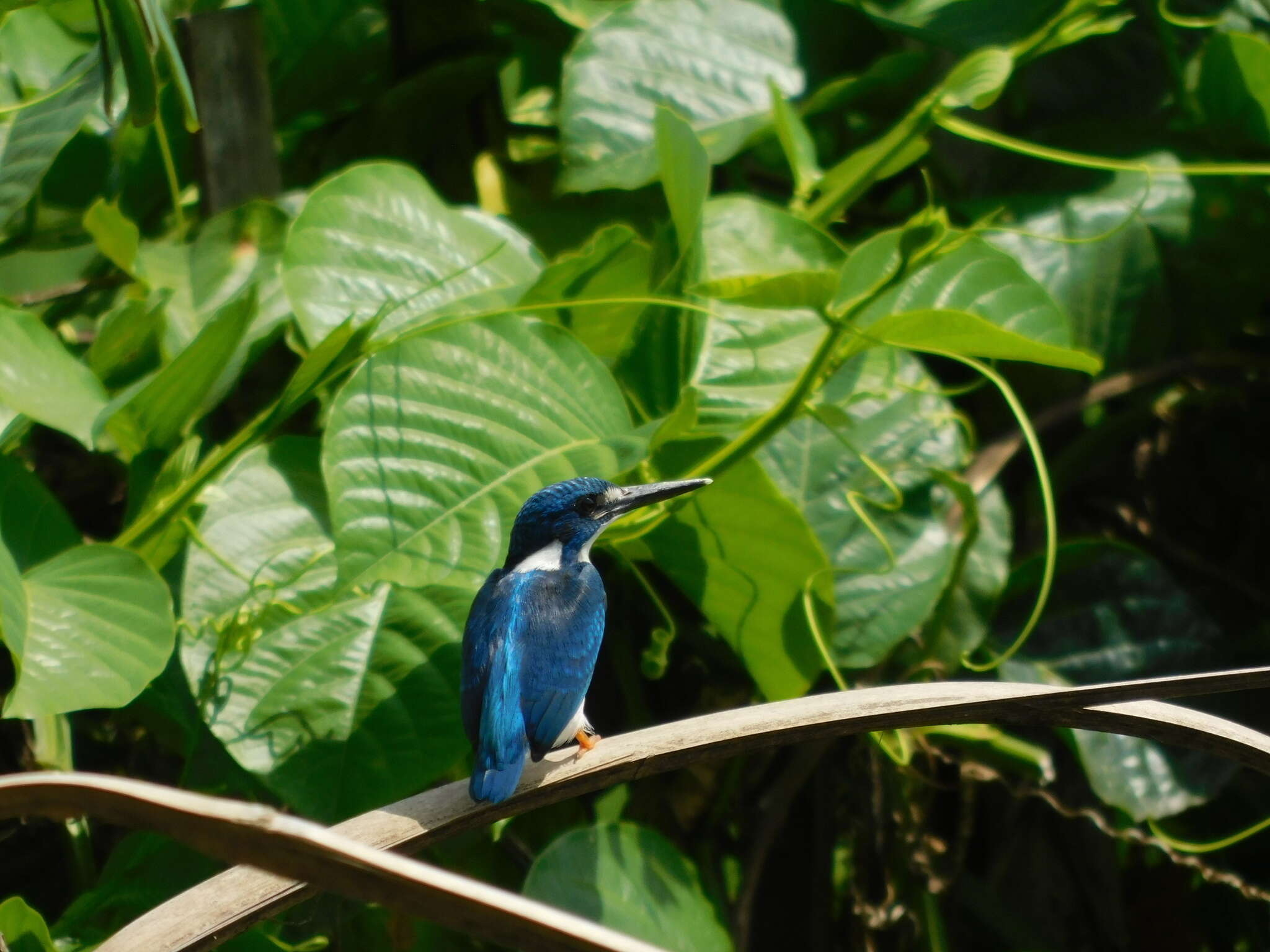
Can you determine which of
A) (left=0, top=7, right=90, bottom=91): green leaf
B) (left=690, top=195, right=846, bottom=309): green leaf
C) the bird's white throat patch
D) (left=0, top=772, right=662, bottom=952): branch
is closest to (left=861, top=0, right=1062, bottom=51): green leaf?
(left=690, top=195, right=846, bottom=309): green leaf

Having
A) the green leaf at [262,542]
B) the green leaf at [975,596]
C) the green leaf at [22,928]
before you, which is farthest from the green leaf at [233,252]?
the green leaf at [975,596]

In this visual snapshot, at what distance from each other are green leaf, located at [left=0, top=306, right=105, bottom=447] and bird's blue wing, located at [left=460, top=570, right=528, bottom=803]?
17.5 inches

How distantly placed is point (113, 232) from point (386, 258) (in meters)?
0.38

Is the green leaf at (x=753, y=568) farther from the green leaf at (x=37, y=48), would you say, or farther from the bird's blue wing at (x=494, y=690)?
the green leaf at (x=37, y=48)

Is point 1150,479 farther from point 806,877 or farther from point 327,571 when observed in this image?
point 327,571

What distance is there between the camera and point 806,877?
191cm

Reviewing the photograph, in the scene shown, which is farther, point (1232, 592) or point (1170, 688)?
point (1232, 592)

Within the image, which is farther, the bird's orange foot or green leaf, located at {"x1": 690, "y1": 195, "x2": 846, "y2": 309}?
green leaf, located at {"x1": 690, "y1": 195, "x2": 846, "y2": 309}

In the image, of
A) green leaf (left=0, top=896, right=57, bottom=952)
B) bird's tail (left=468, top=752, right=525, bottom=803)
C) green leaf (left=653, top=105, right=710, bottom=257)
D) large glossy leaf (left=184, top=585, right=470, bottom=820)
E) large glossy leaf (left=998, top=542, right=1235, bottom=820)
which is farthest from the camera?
large glossy leaf (left=998, top=542, right=1235, bottom=820)

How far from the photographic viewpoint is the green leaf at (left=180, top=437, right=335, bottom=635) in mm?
1377

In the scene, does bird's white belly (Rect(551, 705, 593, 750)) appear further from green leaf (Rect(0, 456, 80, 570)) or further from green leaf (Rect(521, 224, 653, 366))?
green leaf (Rect(0, 456, 80, 570))

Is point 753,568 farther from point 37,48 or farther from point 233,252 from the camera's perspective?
point 37,48

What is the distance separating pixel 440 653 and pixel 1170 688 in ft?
2.51

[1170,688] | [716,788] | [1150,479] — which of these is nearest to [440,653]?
[716,788]
